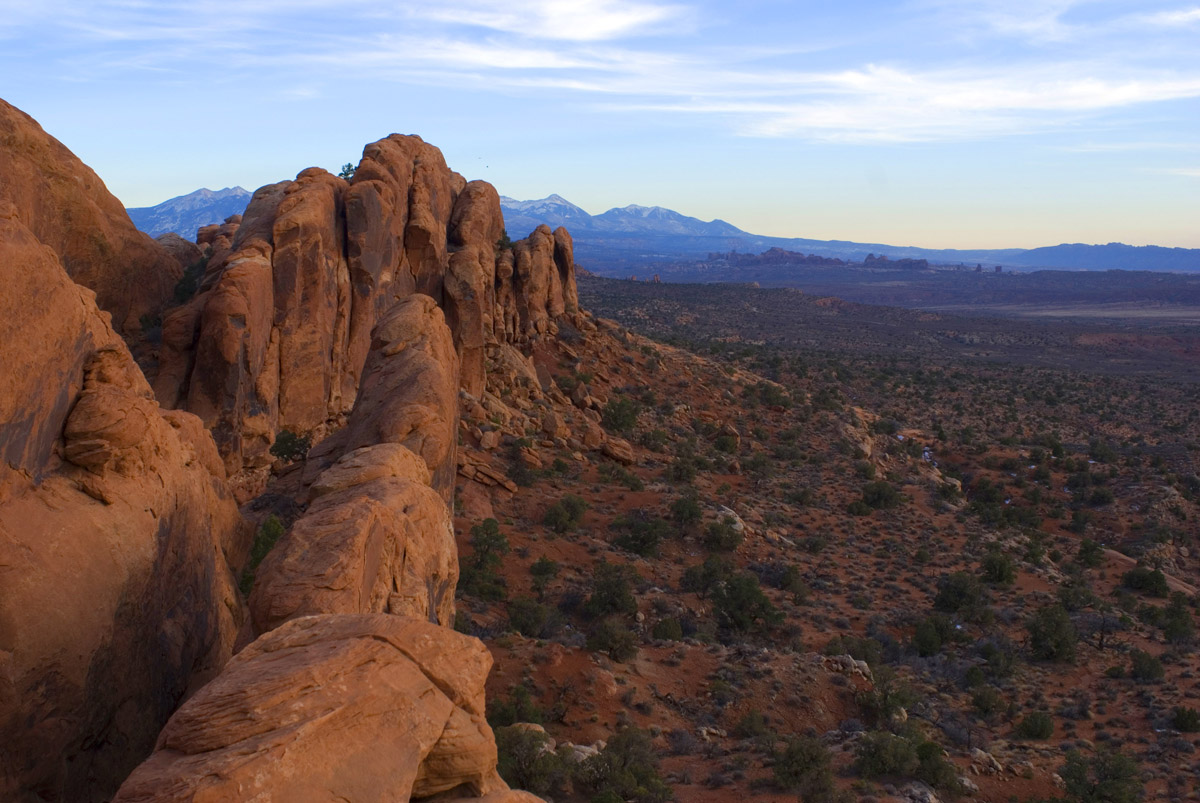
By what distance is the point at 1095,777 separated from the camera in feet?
51.5

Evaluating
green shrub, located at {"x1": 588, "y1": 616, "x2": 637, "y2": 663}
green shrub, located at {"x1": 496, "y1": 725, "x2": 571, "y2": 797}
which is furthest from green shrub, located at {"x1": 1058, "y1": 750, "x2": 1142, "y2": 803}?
green shrub, located at {"x1": 496, "y1": 725, "x2": 571, "y2": 797}

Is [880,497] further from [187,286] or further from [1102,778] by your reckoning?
[187,286]

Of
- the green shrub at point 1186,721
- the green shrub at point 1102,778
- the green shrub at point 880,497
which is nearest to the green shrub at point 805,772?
the green shrub at point 1102,778

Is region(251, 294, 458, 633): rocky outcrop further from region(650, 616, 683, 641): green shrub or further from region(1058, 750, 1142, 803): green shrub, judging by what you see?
region(1058, 750, 1142, 803): green shrub

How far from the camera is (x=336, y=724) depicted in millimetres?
6352

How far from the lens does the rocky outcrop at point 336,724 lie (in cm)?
580

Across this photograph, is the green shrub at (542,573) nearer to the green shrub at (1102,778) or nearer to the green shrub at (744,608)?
the green shrub at (744,608)

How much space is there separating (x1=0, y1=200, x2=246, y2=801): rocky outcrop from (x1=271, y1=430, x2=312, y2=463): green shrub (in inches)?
546

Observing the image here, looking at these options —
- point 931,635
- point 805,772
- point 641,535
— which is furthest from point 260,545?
point 931,635

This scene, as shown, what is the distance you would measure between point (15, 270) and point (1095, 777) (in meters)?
19.1

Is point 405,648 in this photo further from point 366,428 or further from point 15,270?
point 366,428

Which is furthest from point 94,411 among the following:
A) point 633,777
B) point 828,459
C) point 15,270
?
point 828,459

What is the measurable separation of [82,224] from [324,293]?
7.17 m

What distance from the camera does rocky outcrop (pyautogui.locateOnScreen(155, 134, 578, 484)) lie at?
2347cm
